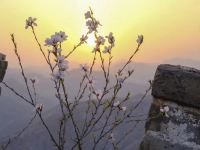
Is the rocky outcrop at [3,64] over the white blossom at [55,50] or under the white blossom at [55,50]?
under

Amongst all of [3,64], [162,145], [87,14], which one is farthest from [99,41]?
[162,145]

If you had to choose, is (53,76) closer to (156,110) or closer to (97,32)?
(97,32)

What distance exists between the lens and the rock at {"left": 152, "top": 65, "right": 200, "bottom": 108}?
278 centimetres

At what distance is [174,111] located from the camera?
2.92 metres

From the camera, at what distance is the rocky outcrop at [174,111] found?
279 centimetres

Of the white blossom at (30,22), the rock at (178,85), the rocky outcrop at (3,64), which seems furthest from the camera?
the rocky outcrop at (3,64)

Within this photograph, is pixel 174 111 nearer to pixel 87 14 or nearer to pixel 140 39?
pixel 140 39

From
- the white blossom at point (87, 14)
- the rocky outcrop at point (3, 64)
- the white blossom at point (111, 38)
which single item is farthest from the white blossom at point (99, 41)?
the rocky outcrop at point (3, 64)

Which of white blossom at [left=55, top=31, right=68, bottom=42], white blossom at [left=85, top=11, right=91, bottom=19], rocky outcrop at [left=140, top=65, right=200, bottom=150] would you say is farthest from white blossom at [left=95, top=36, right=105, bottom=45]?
rocky outcrop at [left=140, top=65, right=200, bottom=150]

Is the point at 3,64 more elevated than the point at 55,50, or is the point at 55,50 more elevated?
the point at 55,50

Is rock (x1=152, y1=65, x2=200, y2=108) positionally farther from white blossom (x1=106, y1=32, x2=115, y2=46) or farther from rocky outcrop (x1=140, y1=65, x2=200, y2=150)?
white blossom (x1=106, y1=32, x2=115, y2=46)

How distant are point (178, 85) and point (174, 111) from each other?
8.9 inches

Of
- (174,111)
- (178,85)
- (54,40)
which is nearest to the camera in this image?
(178,85)

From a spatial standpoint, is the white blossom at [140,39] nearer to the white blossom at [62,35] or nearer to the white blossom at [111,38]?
the white blossom at [111,38]
